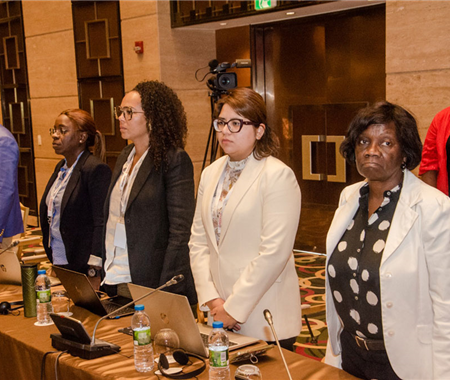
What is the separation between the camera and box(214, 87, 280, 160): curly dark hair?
250 cm

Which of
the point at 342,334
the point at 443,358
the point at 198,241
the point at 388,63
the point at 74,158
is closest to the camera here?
the point at 443,358

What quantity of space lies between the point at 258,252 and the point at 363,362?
65cm

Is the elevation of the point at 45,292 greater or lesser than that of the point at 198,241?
lesser

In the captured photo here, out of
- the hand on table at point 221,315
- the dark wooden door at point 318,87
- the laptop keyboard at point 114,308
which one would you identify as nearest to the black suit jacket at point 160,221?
the laptop keyboard at point 114,308

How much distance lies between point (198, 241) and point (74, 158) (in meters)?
1.13

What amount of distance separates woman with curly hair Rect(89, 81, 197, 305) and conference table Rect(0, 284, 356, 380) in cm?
32

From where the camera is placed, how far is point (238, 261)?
2.51 metres

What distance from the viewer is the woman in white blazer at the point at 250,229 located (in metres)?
2.42

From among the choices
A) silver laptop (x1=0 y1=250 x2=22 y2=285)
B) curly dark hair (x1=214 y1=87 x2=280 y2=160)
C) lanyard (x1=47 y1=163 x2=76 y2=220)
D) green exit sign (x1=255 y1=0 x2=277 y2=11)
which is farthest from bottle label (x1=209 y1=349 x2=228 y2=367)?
green exit sign (x1=255 y1=0 x2=277 y2=11)

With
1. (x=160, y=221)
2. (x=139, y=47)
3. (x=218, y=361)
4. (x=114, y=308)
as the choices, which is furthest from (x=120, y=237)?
(x=139, y=47)

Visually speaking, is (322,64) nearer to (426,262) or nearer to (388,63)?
(388,63)

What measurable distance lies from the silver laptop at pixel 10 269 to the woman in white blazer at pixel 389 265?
175 centimetres

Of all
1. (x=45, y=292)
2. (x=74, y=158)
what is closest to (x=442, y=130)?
(x=74, y=158)

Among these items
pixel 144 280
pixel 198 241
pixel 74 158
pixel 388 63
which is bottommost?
pixel 144 280
